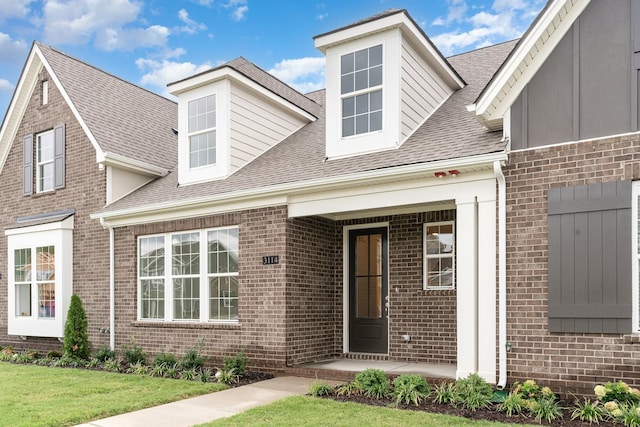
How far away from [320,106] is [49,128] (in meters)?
6.93

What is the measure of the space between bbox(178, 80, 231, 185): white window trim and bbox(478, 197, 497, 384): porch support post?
18.3ft

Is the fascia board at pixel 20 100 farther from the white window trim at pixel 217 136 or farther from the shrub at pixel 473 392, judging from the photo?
the shrub at pixel 473 392

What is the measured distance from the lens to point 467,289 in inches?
298

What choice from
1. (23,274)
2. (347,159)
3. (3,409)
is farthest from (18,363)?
(347,159)

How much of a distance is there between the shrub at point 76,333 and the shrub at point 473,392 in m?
8.21

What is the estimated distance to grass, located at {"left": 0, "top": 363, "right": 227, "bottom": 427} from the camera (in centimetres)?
662

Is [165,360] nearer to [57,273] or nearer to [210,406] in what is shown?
[210,406]

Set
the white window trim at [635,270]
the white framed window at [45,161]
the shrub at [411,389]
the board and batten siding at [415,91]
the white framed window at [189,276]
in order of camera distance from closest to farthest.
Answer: the white window trim at [635,270] < the shrub at [411,389] < the board and batten siding at [415,91] < the white framed window at [189,276] < the white framed window at [45,161]

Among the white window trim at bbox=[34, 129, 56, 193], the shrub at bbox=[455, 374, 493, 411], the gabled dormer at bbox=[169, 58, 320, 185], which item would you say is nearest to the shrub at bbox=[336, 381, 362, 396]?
the shrub at bbox=[455, 374, 493, 411]

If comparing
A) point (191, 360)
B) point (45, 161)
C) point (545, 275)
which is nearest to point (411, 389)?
point (545, 275)

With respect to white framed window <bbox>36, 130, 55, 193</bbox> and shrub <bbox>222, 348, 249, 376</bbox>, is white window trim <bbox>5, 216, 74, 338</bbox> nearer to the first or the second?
white framed window <bbox>36, 130, 55, 193</bbox>

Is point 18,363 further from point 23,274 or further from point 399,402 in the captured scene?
point 399,402

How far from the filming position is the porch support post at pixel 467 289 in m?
7.45

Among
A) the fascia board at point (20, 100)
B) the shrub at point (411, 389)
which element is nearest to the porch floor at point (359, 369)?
the shrub at point (411, 389)
